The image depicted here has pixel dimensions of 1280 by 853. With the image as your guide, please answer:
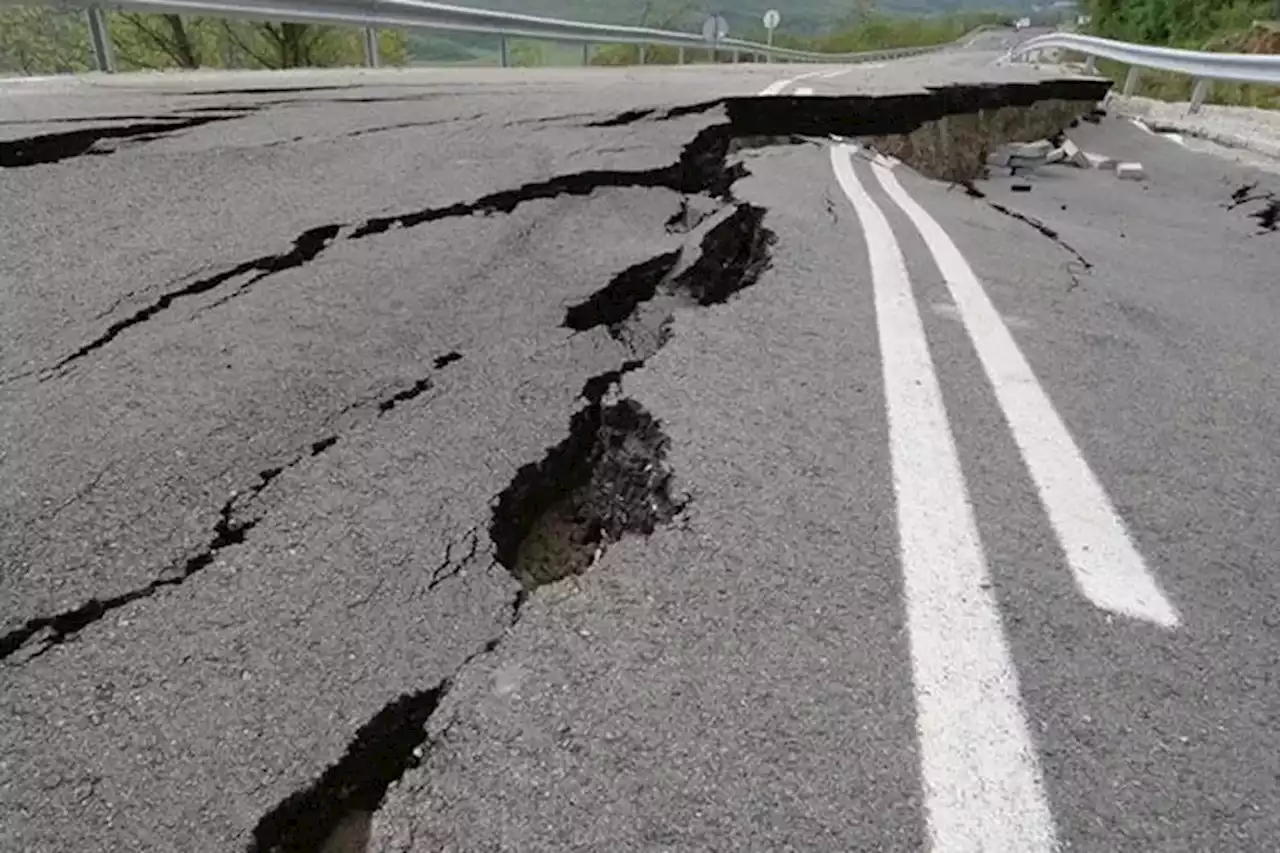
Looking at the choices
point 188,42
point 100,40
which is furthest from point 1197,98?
point 188,42

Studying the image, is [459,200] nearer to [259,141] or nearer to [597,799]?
[259,141]

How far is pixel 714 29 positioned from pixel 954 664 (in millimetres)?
23343

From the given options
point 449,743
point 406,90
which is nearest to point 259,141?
point 406,90

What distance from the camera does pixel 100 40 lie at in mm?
7527

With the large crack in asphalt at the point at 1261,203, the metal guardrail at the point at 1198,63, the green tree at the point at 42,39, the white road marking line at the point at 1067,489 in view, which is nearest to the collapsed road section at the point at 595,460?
the white road marking line at the point at 1067,489

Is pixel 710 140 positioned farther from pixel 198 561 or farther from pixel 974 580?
pixel 198 561

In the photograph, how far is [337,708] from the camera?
1531 mm

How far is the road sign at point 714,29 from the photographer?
21798 millimetres

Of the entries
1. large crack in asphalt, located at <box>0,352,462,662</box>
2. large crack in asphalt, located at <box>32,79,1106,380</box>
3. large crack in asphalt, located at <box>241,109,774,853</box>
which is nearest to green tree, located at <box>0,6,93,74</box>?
large crack in asphalt, located at <box>32,79,1106,380</box>

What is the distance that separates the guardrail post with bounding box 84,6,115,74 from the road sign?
54.4 ft

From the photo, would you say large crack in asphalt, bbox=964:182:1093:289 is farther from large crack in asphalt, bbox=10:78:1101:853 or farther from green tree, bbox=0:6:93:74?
green tree, bbox=0:6:93:74

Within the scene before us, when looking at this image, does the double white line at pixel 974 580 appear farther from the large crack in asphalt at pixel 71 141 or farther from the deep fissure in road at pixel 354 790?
the large crack in asphalt at pixel 71 141

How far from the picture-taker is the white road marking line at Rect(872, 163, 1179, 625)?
189 cm

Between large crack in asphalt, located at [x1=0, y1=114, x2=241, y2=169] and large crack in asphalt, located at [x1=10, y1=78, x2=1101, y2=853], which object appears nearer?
large crack in asphalt, located at [x1=10, y1=78, x2=1101, y2=853]
